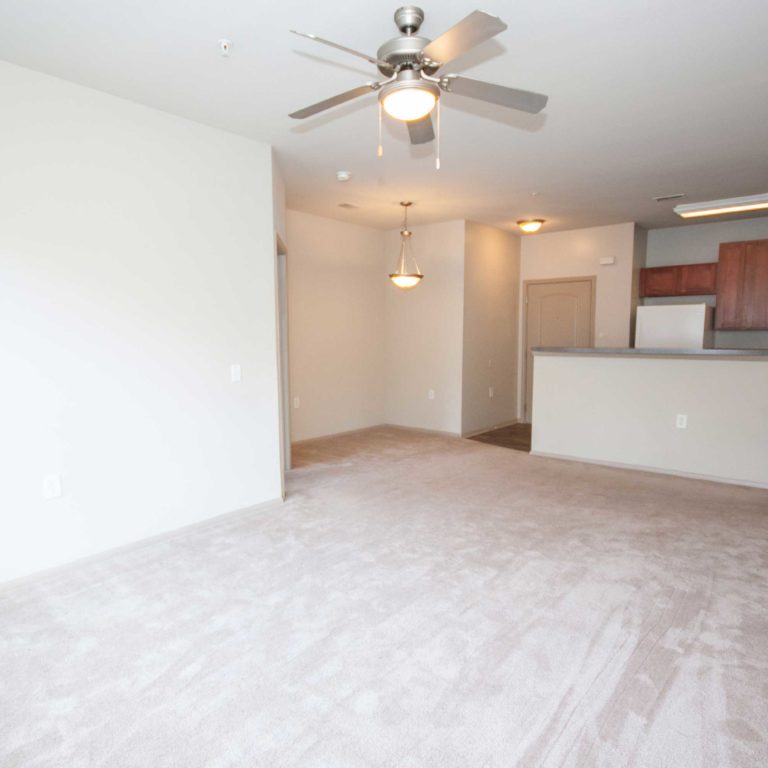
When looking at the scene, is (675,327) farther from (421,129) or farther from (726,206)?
(421,129)

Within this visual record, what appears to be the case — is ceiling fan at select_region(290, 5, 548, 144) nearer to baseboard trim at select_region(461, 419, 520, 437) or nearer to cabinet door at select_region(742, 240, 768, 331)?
baseboard trim at select_region(461, 419, 520, 437)

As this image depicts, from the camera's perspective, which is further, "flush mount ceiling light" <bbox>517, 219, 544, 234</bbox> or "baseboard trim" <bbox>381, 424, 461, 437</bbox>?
"baseboard trim" <bbox>381, 424, 461, 437</bbox>

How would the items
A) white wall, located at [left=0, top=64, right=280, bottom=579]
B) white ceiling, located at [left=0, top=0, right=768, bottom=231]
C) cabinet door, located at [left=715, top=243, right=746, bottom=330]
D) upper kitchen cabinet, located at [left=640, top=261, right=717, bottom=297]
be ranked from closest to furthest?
white ceiling, located at [left=0, top=0, right=768, bottom=231] → white wall, located at [left=0, top=64, right=280, bottom=579] → cabinet door, located at [left=715, top=243, right=746, bottom=330] → upper kitchen cabinet, located at [left=640, top=261, right=717, bottom=297]

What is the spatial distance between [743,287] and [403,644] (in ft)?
18.4

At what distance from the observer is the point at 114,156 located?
284 centimetres

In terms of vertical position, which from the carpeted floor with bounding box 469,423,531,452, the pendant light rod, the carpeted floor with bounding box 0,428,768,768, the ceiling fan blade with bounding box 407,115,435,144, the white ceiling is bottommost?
the carpeted floor with bounding box 469,423,531,452

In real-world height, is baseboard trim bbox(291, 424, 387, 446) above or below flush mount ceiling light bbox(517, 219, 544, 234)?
below

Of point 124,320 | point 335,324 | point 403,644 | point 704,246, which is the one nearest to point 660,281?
point 704,246

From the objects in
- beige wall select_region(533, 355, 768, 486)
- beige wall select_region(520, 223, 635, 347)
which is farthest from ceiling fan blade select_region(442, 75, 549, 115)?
beige wall select_region(520, 223, 635, 347)

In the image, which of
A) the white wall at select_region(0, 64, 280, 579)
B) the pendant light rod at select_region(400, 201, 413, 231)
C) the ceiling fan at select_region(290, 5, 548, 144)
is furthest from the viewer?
the pendant light rod at select_region(400, 201, 413, 231)

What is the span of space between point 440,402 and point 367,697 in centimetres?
472

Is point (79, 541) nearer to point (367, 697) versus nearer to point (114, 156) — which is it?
point (367, 697)

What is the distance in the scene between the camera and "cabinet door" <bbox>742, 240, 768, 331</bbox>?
5.32m

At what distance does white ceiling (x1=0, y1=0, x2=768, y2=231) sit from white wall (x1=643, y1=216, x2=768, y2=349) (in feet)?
5.12
